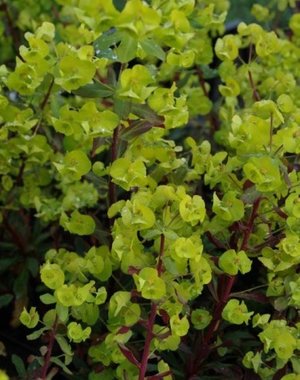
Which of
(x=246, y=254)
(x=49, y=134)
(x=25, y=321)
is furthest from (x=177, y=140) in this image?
(x=25, y=321)

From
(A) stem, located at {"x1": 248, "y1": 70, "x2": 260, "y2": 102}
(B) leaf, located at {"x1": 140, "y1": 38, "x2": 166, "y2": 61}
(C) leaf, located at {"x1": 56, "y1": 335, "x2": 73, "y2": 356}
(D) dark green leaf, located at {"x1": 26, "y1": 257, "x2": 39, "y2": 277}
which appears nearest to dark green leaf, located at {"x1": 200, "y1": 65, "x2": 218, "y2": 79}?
(A) stem, located at {"x1": 248, "y1": 70, "x2": 260, "y2": 102}

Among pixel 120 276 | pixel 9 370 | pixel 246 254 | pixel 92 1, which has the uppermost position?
pixel 92 1

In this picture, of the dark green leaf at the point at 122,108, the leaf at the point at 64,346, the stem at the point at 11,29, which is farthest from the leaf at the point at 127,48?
the stem at the point at 11,29

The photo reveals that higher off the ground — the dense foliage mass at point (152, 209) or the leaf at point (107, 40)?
the leaf at point (107, 40)

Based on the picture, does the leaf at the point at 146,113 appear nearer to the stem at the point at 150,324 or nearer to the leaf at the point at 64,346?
the stem at the point at 150,324

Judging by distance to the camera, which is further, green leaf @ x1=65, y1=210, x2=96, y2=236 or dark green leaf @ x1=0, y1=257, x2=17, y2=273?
dark green leaf @ x1=0, y1=257, x2=17, y2=273

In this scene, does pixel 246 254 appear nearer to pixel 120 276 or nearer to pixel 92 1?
pixel 120 276

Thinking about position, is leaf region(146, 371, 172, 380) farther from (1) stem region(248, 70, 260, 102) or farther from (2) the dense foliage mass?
(1) stem region(248, 70, 260, 102)
